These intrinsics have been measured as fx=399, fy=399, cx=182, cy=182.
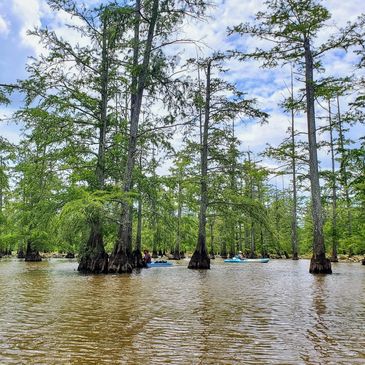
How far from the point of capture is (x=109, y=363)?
3.48 meters

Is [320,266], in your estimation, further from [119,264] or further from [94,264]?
[94,264]

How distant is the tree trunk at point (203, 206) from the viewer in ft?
71.4

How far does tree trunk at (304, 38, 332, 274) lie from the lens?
1728cm

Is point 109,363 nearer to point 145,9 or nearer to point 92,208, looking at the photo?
point 92,208

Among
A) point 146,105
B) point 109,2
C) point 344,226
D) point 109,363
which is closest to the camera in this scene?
point 109,363

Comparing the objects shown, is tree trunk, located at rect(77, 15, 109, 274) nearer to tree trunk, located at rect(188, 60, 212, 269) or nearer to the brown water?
tree trunk, located at rect(188, 60, 212, 269)

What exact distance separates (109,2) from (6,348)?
1500 centimetres

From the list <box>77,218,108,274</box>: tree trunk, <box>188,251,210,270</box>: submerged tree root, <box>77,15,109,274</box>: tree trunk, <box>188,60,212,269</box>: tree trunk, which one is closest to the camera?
Answer: <box>77,218,108,274</box>: tree trunk

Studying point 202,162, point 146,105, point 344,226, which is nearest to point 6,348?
point 146,105


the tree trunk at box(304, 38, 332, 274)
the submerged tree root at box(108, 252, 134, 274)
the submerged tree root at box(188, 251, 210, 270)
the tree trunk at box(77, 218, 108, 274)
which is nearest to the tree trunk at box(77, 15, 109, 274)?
the tree trunk at box(77, 218, 108, 274)

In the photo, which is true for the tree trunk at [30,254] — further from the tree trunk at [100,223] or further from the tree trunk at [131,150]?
the tree trunk at [131,150]

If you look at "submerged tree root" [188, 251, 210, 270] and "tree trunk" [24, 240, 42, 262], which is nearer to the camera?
"submerged tree root" [188, 251, 210, 270]

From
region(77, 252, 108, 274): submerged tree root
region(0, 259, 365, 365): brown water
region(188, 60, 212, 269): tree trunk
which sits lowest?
region(0, 259, 365, 365): brown water

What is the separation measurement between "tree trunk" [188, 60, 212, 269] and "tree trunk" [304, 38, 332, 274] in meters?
6.22
